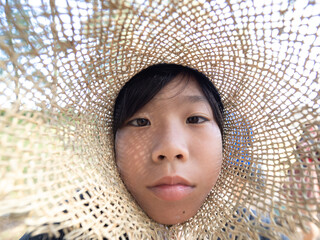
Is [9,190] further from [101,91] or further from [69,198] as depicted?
[101,91]

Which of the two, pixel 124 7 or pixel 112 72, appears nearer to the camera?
pixel 124 7

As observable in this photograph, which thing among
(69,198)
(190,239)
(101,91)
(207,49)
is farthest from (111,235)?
(207,49)

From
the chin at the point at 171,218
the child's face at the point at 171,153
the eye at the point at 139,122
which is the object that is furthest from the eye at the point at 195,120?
the chin at the point at 171,218

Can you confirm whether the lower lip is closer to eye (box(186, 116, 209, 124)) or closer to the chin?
the chin

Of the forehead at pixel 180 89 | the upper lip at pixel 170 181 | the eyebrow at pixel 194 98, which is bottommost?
the upper lip at pixel 170 181

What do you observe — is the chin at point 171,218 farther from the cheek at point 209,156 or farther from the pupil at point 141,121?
the pupil at point 141,121

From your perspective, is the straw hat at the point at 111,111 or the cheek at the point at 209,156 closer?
the straw hat at the point at 111,111

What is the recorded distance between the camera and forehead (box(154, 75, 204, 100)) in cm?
56

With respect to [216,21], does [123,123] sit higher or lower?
lower

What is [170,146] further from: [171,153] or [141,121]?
[141,121]

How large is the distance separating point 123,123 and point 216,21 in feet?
1.06

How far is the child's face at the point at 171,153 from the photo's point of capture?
1.67ft

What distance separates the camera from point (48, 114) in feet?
1.56

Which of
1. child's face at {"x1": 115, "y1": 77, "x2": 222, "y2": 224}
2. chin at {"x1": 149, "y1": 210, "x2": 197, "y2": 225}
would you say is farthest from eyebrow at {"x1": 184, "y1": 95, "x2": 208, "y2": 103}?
chin at {"x1": 149, "y1": 210, "x2": 197, "y2": 225}
